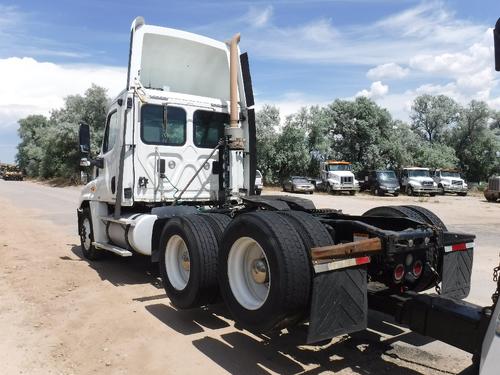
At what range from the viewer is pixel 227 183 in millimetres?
7527

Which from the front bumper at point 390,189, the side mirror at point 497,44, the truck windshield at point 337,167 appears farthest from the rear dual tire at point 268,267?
the truck windshield at point 337,167

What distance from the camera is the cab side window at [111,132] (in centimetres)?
727

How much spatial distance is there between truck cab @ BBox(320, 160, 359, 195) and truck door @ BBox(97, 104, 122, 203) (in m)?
30.0

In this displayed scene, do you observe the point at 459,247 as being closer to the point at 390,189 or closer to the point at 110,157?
the point at 110,157

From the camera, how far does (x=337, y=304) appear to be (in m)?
3.33

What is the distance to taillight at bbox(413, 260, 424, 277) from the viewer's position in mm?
4059

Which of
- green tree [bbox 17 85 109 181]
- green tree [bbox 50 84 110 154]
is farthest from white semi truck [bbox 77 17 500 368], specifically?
green tree [bbox 50 84 110 154]

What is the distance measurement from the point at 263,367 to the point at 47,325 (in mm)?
2551

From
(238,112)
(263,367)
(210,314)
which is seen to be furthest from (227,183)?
(263,367)

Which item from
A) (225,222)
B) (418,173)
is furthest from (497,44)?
(418,173)

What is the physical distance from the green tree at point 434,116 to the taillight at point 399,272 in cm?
6391

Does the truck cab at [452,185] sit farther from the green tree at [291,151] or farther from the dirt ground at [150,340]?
the dirt ground at [150,340]

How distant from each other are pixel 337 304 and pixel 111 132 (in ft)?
17.9

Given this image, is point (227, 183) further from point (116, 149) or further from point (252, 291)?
point (252, 291)
